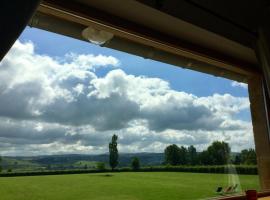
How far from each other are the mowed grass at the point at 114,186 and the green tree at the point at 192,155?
81 millimetres

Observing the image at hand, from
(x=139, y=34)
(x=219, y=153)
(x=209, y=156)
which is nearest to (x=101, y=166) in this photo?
(x=139, y=34)

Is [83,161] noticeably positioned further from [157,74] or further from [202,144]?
[202,144]

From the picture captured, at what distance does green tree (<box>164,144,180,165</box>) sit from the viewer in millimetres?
1816

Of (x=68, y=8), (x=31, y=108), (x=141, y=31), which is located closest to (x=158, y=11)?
(x=141, y=31)

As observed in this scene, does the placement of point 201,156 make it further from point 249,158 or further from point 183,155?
point 249,158

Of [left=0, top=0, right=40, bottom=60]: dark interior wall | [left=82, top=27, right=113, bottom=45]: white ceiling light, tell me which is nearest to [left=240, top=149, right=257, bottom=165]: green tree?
[left=82, top=27, right=113, bottom=45]: white ceiling light

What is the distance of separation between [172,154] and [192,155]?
0.19 meters

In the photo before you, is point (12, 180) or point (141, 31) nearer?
point (12, 180)

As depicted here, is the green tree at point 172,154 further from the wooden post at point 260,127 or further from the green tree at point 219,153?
the wooden post at point 260,127

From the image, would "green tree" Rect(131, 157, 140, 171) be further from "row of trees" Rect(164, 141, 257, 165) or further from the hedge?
"row of trees" Rect(164, 141, 257, 165)

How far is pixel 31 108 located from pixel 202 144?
1.19m

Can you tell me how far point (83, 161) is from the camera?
4.67ft

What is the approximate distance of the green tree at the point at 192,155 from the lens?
76.4 inches

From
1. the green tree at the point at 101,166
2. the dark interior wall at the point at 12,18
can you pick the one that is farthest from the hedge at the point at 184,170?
the dark interior wall at the point at 12,18
